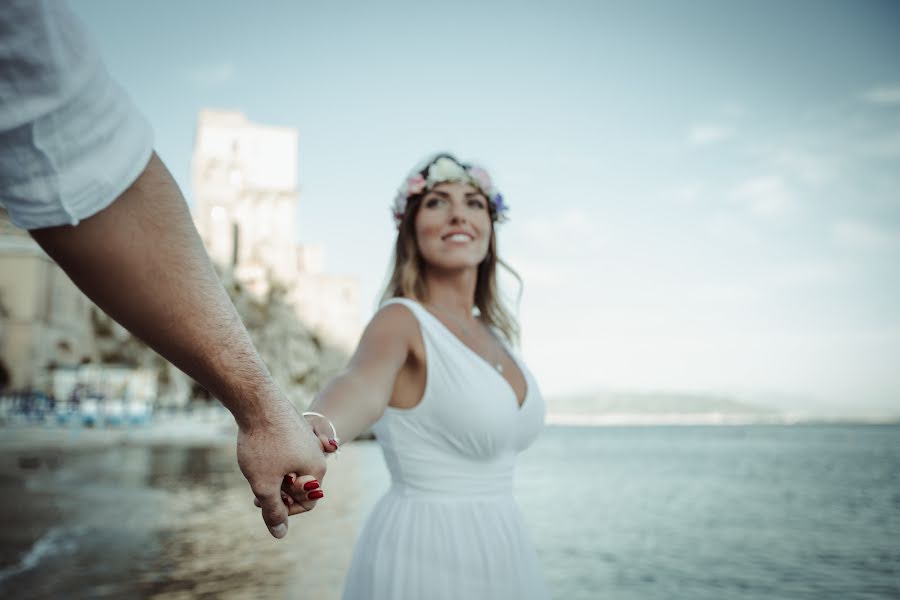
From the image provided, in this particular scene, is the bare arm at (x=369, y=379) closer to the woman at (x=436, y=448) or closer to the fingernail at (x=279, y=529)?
the woman at (x=436, y=448)

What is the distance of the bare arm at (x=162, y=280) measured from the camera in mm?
859

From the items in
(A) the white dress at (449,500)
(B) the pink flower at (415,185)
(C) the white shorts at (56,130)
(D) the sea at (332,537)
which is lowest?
(D) the sea at (332,537)

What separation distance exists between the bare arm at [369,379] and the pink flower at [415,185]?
1.85ft

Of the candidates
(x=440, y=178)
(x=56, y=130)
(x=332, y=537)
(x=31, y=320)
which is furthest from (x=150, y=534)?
(x=31, y=320)

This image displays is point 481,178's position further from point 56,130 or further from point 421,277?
point 56,130

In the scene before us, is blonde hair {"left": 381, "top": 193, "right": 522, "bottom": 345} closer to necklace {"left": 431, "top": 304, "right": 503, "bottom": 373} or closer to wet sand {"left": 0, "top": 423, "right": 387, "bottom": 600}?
necklace {"left": 431, "top": 304, "right": 503, "bottom": 373}

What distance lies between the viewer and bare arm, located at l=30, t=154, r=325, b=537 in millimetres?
859

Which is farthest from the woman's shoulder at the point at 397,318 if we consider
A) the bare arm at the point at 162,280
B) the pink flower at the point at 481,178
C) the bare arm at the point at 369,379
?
the bare arm at the point at 162,280

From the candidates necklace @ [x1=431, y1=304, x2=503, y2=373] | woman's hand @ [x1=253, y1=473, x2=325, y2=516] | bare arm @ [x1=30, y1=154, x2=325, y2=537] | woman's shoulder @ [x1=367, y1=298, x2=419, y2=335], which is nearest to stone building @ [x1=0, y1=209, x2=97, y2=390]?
necklace @ [x1=431, y1=304, x2=503, y2=373]

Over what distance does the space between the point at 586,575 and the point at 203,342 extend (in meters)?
11.8

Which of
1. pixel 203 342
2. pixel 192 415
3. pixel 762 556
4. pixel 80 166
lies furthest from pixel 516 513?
pixel 192 415

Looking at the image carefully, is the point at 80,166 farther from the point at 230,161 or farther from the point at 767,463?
the point at 230,161

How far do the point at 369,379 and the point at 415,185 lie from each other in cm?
95

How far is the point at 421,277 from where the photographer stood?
2672mm
